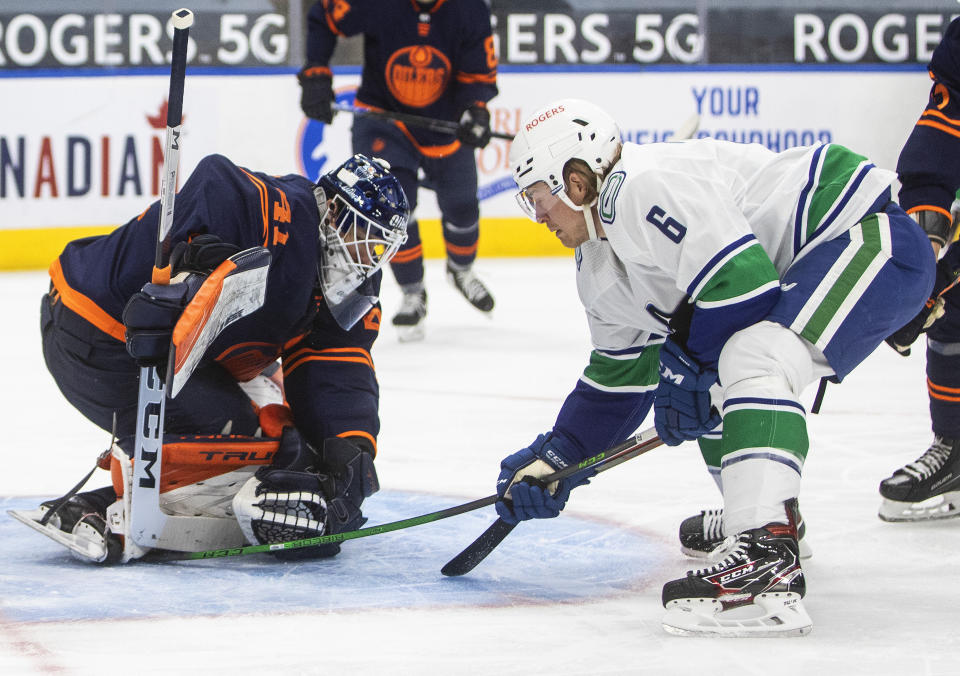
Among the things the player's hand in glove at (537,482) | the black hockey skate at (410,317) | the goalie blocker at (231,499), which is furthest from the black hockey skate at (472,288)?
the player's hand in glove at (537,482)

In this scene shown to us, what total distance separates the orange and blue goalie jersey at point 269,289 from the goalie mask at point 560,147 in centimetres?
47

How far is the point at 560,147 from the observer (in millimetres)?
2029

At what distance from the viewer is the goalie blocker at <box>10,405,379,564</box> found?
2.24 metres

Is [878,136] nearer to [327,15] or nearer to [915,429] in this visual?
[327,15]

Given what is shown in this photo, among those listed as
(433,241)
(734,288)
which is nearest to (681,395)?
(734,288)

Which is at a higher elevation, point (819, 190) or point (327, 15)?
point (327, 15)

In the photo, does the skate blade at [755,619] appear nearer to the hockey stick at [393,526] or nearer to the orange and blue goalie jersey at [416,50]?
the hockey stick at [393,526]

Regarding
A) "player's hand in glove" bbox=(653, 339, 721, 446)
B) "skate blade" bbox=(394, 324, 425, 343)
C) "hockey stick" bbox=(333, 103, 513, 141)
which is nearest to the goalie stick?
"player's hand in glove" bbox=(653, 339, 721, 446)

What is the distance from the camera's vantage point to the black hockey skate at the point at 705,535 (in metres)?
2.32

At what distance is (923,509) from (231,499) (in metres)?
1.31

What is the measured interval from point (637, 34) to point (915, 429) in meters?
4.10

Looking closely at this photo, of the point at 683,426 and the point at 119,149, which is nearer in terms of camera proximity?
the point at 683,426

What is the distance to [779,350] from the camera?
1889 mm

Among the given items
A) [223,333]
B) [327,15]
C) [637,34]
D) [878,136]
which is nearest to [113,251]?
[223,333]
